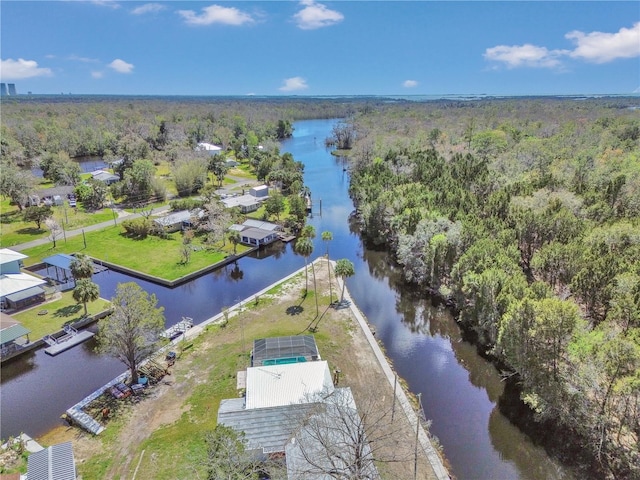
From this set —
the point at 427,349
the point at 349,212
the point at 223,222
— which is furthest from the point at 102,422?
the point at 349,212

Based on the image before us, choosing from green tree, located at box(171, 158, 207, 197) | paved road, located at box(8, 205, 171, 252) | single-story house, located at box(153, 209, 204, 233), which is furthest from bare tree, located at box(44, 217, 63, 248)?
green tree, located at box(171, 158, 207, 197)

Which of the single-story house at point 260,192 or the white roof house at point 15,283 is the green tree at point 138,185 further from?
the white roof house at point 15,283

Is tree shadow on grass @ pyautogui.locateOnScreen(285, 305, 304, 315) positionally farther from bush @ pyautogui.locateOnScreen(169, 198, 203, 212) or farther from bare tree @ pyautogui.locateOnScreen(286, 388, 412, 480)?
bush @ pyautogui.locateOnScreen(169, 198, 203, 212)

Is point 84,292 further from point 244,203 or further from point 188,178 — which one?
point 188,178

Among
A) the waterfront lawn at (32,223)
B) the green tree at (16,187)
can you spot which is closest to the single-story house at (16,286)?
the waterfront lawn at (32,223)

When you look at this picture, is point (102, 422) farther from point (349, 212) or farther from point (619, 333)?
point (349, 212)
